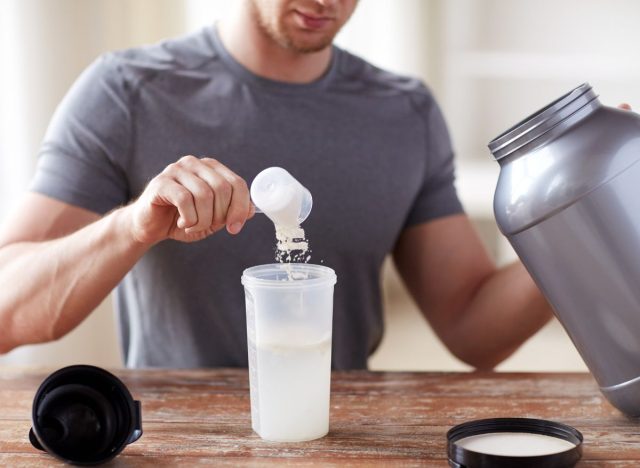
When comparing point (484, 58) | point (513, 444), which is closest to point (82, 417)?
point (513, 444)

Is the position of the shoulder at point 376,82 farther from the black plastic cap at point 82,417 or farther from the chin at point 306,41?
the black plastic cap at point 82,417

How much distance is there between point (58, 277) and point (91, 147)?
265 millimetres

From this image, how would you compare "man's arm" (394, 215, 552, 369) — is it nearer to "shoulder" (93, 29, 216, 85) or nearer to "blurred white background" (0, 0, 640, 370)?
"shoulder" (93, 29, 216, 85)

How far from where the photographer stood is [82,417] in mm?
973

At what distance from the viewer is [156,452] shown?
0.99 m

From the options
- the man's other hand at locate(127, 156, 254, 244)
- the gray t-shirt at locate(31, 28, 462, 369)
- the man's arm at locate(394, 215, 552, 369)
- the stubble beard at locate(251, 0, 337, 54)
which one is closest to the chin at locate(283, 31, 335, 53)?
the stubble beard at locate(251, 0, 337, 54)

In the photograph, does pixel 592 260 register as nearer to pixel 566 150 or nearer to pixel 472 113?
pixel 566 150

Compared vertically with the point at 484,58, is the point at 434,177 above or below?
below

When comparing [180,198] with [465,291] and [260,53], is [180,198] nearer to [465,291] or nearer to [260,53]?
[260,53]

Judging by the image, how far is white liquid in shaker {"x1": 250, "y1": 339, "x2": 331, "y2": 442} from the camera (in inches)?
39.8

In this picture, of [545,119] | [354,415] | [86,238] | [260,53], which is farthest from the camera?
[260,53]

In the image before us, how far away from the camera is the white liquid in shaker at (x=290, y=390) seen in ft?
3.32

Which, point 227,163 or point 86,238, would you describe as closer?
point 86,238

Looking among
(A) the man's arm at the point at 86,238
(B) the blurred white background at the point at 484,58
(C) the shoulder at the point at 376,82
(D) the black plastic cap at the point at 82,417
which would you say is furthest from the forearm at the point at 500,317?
(B) the blurred white background at the point at 484,58
